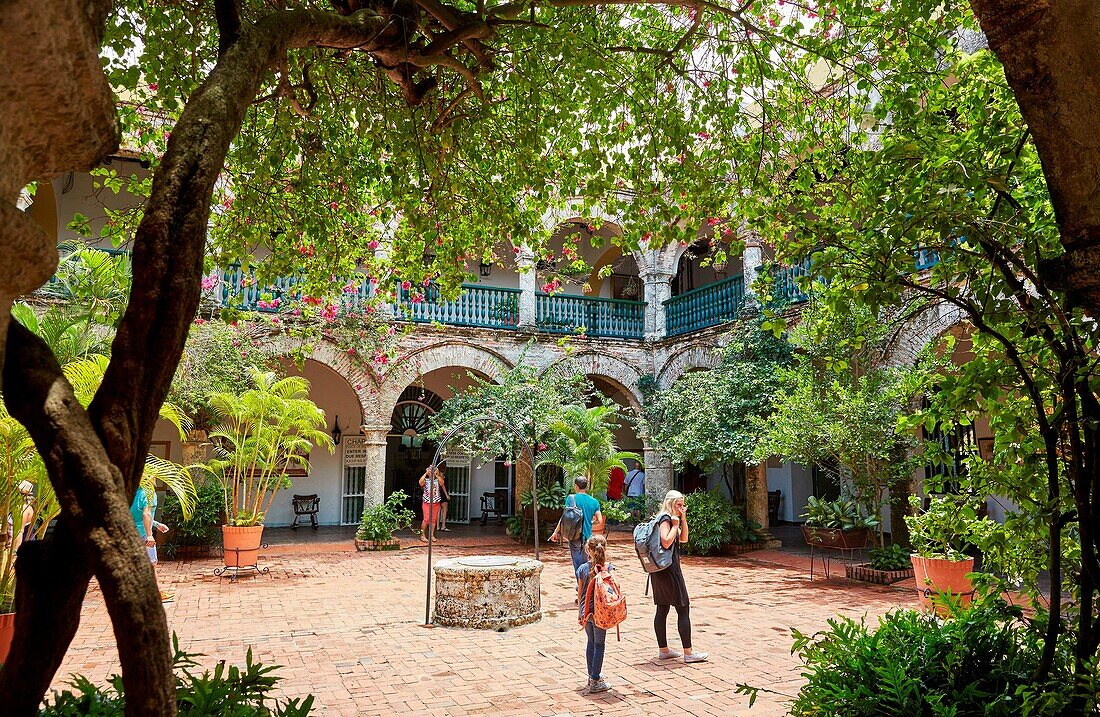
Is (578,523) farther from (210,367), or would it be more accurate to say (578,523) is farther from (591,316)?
(591,316)

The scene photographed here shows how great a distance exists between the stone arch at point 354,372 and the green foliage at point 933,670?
466 inches

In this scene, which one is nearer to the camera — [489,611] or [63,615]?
[63,615]

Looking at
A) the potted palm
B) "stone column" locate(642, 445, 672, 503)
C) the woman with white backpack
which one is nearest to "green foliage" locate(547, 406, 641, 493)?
the potted palm

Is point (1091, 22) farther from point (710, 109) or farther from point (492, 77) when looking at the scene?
point (492, 77)

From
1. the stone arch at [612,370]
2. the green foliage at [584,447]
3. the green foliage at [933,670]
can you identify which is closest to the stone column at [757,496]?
the green foliage at [584,447]

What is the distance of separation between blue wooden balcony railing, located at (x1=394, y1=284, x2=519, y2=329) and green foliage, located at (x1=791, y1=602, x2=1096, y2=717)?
1228 cm

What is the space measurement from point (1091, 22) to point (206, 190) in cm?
237

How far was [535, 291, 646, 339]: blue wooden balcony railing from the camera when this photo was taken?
16359 mm

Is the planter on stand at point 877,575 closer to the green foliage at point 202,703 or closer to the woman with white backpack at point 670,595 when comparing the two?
the woman with white backpack at point 670,595

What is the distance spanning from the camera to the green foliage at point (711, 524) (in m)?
12.7

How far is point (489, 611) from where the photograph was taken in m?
7.20

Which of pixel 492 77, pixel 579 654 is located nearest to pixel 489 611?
pixel 579 654

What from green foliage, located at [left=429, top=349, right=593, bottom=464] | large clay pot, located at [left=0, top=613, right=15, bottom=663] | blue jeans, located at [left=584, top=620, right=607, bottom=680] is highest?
green foliage, located at [left=429, top=349, right=593, bottom=464]

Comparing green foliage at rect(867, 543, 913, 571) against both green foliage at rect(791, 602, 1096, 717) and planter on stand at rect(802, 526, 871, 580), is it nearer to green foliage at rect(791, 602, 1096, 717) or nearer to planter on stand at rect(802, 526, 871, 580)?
planter on stand at rect(802, 526, 871, 580)
